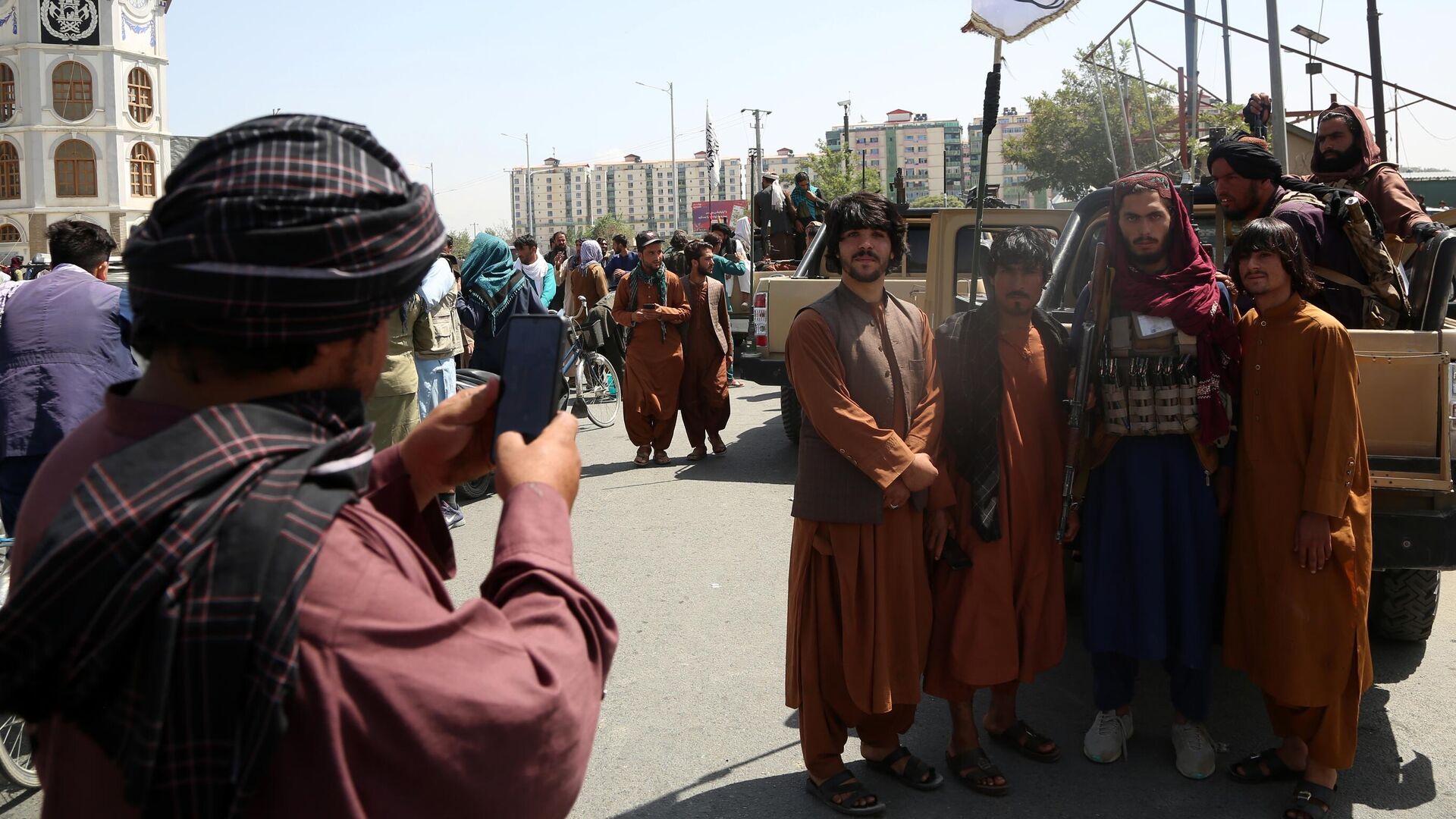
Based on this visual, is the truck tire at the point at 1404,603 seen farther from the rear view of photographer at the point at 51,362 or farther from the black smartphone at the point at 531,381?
the rear view of photographer at the point at 51,362

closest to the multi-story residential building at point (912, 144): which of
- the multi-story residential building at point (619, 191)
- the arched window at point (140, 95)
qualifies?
the multi-story residential building at point (619, 191)

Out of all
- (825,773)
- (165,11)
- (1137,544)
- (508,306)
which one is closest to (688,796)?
(825,773)

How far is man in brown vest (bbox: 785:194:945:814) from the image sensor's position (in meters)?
3.58

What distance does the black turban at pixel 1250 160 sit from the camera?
454 centimetres

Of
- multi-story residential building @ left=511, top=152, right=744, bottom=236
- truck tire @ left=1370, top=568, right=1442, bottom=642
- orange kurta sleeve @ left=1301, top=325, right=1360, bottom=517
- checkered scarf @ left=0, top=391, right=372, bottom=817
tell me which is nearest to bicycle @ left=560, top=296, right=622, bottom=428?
truck tire @ left=1370, top=568, right=1442, bottom=642

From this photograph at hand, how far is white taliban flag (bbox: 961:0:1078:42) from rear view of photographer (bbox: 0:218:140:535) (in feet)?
11.0

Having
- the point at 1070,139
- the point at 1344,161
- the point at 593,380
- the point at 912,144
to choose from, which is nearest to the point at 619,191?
the point at 912,144

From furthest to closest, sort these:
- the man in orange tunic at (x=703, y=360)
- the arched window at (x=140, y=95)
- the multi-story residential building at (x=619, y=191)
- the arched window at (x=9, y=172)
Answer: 1. the multi-story residential building at (x=619, y=191)
2. the arched window at (x=140, y=95)
3. the arched window at (x=9, y=172)
4. the man in orange tunic at (x=703, y=360)

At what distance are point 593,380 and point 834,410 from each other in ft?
29.1

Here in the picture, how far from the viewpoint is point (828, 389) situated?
3.60 meters

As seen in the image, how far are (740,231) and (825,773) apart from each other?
17.2 m

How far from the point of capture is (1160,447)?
3729mm

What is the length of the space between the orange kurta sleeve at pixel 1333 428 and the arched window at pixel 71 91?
65.7 metres

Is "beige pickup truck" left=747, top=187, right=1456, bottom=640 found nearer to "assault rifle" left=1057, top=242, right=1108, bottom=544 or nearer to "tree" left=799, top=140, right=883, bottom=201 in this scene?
"assault rifle" left=1057, top=242, right=1108, bottom=544
